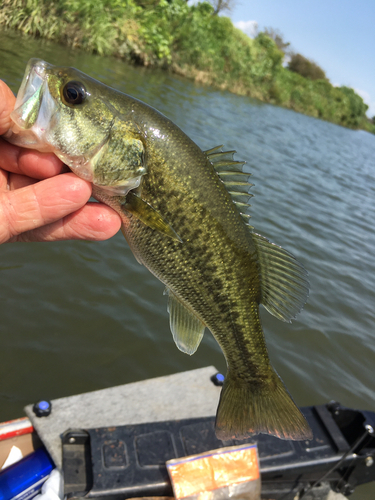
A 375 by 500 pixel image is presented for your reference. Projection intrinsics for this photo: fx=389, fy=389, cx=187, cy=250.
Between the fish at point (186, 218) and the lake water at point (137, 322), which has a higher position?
the fish at point (186, 218)

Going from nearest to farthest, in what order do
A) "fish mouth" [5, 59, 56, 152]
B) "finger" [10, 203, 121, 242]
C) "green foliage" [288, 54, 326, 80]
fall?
"fish mouth" [5, 59, 56, 152], "finger" [10, 203, 121, 242], "green foliage" [288, 54, 326, 80]

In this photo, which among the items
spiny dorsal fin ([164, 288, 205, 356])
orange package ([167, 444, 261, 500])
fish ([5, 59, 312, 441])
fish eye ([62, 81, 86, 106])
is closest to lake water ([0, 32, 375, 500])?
orange package ([167, 444, 261, 500])

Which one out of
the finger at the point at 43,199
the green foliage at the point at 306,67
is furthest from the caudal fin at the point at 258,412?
the green foliage at the point at 306,67

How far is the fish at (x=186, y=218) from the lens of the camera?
1.82m

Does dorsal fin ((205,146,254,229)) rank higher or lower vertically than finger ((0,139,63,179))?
higher

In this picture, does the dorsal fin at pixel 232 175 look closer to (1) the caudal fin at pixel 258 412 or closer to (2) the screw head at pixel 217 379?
(1) the caudal fin at pixel 258 412

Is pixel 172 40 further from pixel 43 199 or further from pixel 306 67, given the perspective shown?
pixel 306 67

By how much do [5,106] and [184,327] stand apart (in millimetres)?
1485

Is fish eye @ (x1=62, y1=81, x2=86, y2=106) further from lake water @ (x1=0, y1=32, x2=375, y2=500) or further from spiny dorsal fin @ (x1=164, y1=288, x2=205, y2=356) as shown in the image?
lake water @ (x1=0, y1=32, x2=375, y2=500)

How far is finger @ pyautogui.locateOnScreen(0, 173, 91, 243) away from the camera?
1.91 metres

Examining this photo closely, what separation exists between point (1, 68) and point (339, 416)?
11.6m

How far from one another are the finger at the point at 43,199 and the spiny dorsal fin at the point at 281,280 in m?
0.96

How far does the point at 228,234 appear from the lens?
203cm

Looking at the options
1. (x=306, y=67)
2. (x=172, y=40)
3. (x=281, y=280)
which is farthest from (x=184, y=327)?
(x=306, y=67)
